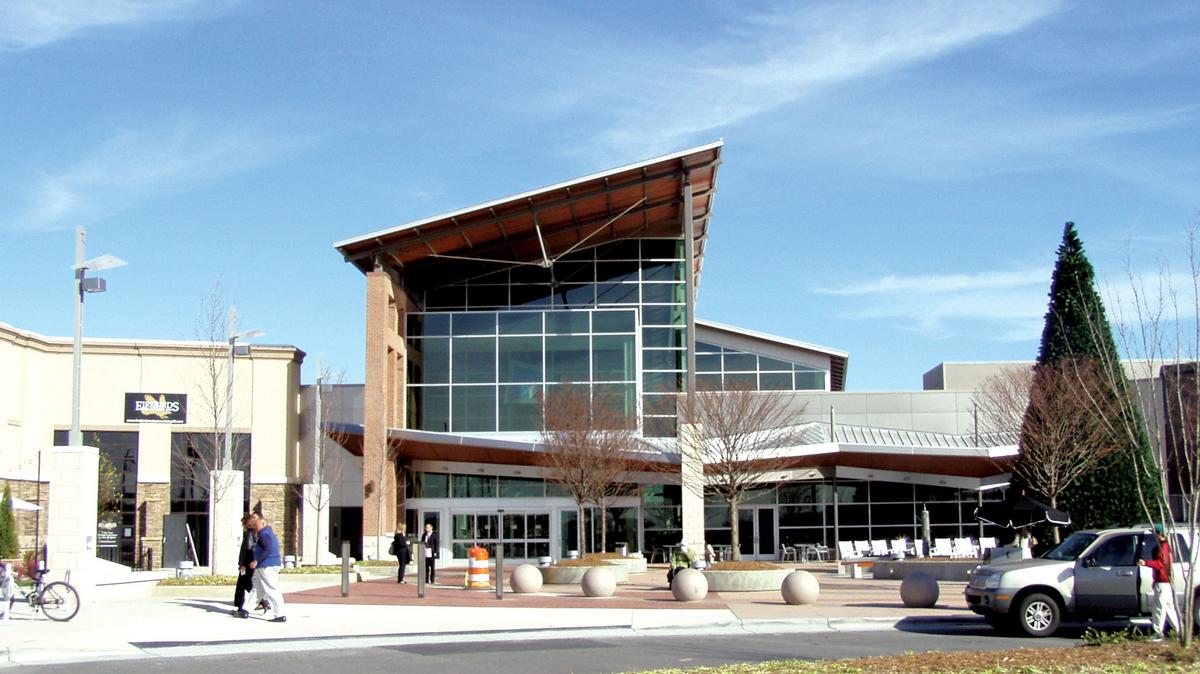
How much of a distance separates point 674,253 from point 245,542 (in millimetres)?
28156

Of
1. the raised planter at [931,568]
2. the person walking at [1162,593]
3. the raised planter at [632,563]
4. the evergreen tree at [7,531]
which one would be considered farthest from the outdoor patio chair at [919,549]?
the evergreen tree at [7,531]

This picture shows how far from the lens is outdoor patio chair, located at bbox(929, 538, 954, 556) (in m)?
38.6

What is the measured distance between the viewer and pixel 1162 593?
13.0 metres

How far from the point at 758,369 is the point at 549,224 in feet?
34.9

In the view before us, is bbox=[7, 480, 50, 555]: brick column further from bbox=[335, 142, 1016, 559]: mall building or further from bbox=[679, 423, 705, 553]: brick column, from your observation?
bbox=[679, 423, 705, 553]: brick column

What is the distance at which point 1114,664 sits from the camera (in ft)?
36.4

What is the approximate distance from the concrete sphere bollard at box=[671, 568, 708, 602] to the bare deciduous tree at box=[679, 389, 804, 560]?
1007 centimetres

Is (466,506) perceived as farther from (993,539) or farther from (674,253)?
(993,539)

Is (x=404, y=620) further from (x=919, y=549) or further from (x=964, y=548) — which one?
(x=964, y=548)

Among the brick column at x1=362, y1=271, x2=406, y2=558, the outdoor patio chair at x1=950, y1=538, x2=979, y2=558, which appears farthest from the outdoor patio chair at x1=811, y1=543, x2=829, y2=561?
the brick column at x1=362, y1=271, x2=406, y2=558

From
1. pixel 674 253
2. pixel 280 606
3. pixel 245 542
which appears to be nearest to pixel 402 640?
pixel 280 606

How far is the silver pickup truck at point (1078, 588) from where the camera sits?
16953 mm

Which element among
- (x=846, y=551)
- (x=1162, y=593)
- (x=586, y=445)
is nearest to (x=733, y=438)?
(x=586, y=445)

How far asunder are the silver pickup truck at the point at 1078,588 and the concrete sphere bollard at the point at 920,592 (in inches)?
148
